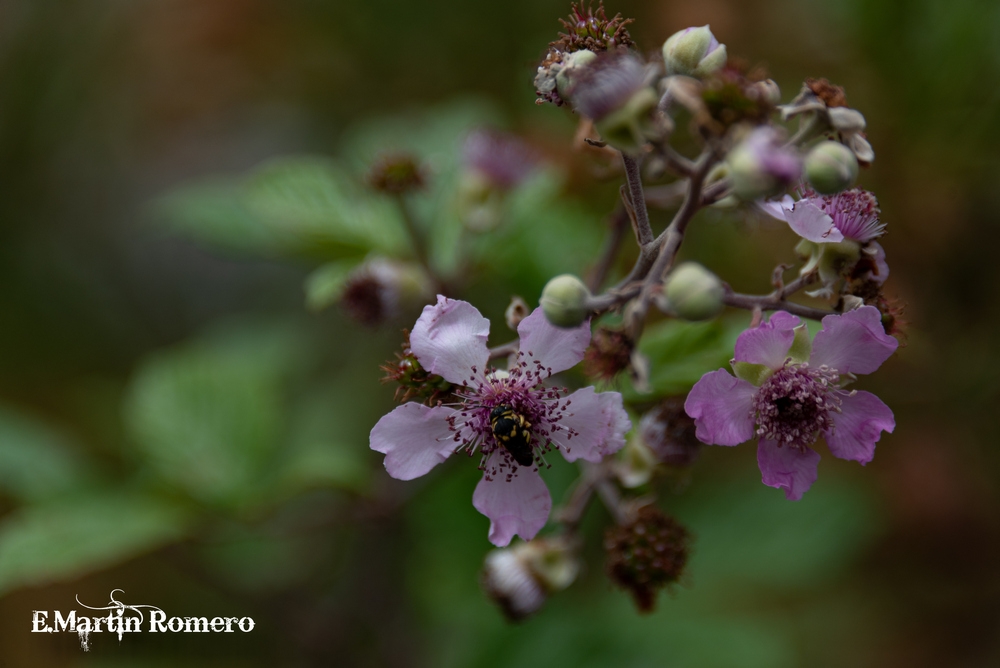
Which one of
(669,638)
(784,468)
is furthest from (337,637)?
(784,468)

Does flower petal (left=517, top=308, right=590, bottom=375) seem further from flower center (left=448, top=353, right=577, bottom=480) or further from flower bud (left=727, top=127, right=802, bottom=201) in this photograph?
flower bud (left=727, top=127, right=802, bottom=201)

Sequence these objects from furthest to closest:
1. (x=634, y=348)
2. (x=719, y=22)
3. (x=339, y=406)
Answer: (x=339, y=406) → (x=719, y=22) → (x=634, y=348)

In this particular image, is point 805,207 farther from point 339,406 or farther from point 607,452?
point 339,406

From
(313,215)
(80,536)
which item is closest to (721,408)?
(313,215)

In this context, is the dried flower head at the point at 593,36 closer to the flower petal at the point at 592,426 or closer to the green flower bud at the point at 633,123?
the green flower bud at the point at 633,123

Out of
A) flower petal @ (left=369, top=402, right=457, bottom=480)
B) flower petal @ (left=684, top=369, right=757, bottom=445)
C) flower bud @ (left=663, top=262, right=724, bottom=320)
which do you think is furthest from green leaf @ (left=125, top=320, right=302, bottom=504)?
flower bud @ (left=663, top=262, right=724, bottom=320)

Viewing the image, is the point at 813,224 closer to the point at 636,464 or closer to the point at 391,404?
the point at 636,464

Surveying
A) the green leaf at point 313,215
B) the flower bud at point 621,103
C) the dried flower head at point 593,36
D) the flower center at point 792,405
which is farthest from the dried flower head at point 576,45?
the green leaf at point 313,215

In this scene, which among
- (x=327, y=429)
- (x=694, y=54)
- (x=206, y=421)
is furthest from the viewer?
(x=327, y=429)
